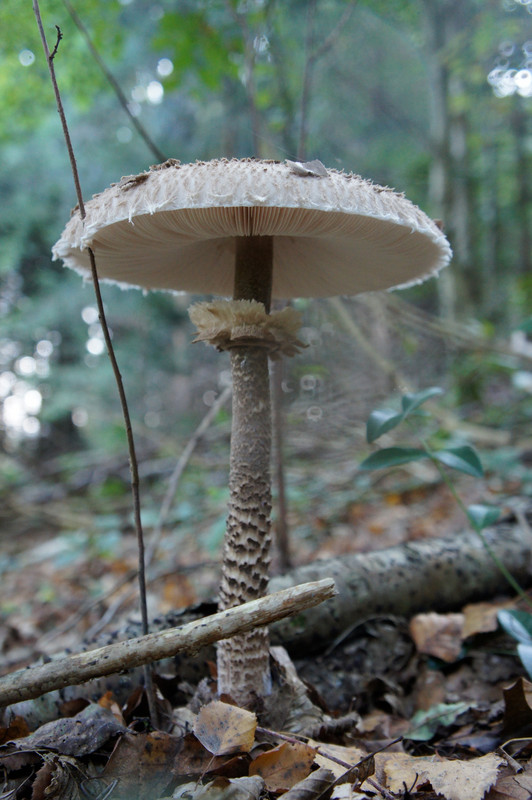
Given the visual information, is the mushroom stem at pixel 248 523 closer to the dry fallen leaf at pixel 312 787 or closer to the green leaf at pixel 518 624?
the dry fallen leaf at pixel 312 787

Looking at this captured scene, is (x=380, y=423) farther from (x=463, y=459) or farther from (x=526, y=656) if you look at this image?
(x=526, y=656)

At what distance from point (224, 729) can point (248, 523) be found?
0.66 metres

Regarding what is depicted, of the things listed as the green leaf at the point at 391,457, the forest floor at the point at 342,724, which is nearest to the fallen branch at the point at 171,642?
the forest floor at the point at 342,724

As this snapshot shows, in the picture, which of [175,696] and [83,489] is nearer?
[175,696]

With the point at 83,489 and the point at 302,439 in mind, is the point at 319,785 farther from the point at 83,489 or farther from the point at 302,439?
the point at 83,489

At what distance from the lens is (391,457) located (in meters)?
2.15

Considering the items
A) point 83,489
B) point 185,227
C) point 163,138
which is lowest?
point 83,489

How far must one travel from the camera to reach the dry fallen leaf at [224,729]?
1.44 meters

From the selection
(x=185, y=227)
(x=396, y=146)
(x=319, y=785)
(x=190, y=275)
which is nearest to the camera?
(x=319, y=785)

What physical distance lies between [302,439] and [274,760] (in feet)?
11.9

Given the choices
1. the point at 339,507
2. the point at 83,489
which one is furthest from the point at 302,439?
the point at 83,489

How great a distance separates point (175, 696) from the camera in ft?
6.68

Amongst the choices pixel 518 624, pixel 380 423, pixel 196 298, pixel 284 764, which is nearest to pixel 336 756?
pixel 284 764

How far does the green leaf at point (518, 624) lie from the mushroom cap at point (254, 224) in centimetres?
137
